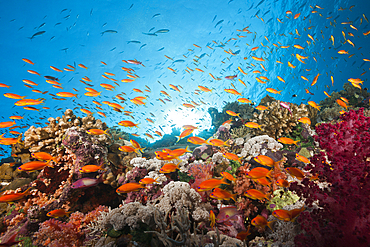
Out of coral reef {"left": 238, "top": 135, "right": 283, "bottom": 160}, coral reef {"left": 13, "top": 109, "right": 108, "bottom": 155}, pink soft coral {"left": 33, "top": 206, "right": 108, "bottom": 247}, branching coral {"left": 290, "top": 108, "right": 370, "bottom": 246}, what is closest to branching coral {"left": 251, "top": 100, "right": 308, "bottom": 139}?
coral reef {"left": 238, "top": 135, "right": 283, "bottom": 160}

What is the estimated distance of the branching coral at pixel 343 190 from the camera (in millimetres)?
1605

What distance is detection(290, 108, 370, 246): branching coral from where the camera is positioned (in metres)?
1.61

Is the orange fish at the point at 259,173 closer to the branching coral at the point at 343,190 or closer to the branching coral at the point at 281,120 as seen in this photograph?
the branching coral at the point at 343,190

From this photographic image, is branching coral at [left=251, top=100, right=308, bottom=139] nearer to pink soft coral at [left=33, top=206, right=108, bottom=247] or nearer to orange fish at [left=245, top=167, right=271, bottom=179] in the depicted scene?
orange fish at [left=245, top=167, right=271, bottom=179]

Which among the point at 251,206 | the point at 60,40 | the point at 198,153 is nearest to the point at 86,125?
the point at 198,153

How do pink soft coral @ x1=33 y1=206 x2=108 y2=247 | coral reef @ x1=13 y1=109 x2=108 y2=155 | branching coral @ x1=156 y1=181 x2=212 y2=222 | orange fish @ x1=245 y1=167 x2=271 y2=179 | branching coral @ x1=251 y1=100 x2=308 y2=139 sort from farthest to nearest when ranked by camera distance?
1. branching coral @ x1=251 y1=100 x2=308 y2=139
2. coral reef @ x1=13 y1=109 x2=108 y2=155
3. pink soft coral @ x1=33 y1=206 x2=108 y2=247
4. branching coral @ x1=156 y1=181 x2=212 y2=222
5. orange fish @ x1=245 y1=167 x2=271 y2=179

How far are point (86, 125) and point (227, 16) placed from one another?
129 ft

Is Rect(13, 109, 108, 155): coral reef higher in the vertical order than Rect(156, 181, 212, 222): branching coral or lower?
higher

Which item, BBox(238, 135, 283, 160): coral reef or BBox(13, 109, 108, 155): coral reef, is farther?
BBox(13, 109, 108, 155): coral reef

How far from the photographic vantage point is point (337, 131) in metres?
2.08

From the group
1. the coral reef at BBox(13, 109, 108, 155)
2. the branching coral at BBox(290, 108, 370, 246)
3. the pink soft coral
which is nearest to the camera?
the branching coral at BBox(290, 108, 370, 246)

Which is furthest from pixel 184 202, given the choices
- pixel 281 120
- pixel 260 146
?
pixel 281 120

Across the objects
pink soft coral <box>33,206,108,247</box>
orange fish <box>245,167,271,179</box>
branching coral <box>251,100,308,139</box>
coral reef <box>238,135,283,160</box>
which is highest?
branching coral <box>251,100,308,139</box>

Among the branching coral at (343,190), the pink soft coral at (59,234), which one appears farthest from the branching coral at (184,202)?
the pink soft coral at (59,234)
